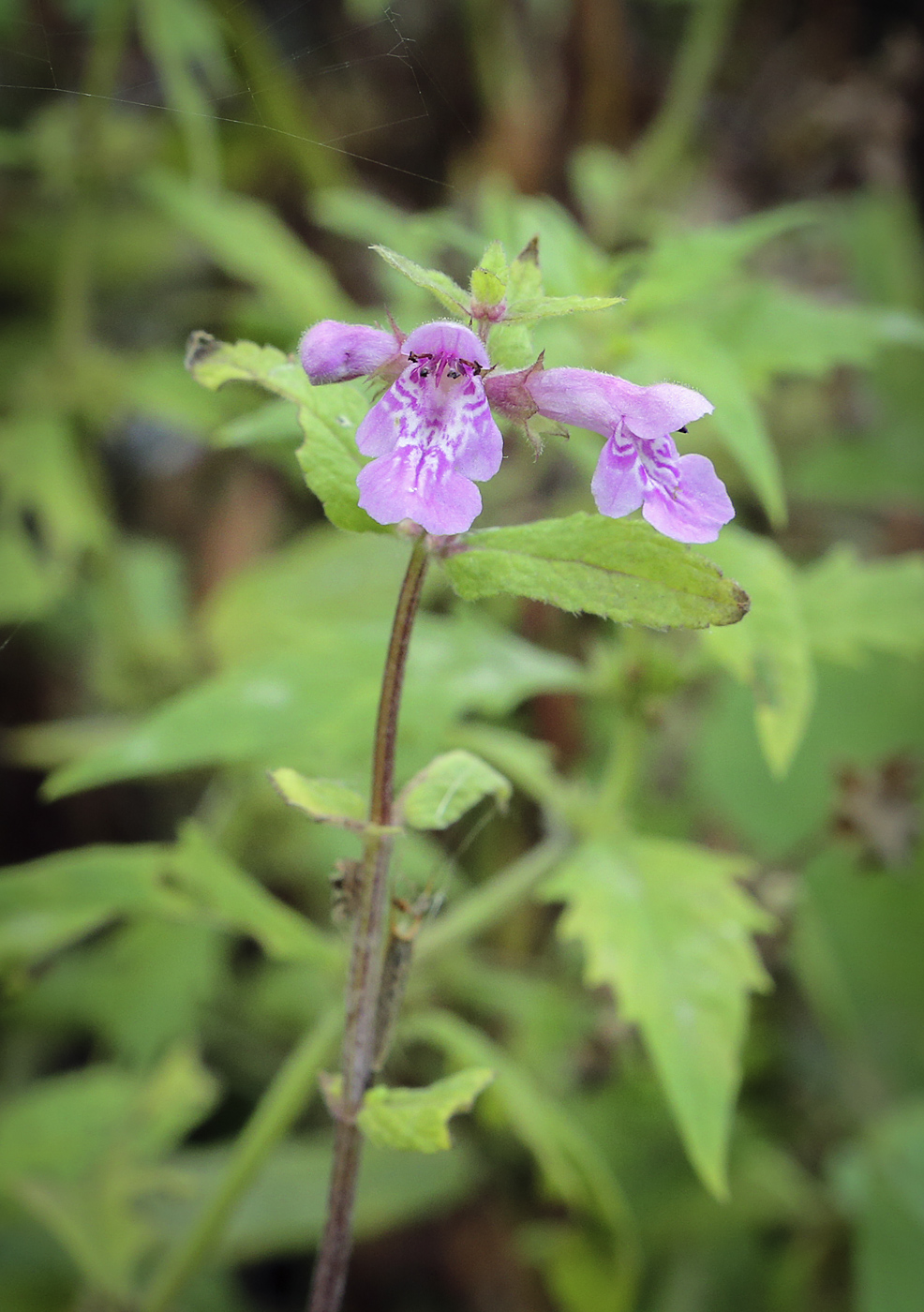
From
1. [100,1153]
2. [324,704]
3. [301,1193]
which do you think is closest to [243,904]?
[324,704]

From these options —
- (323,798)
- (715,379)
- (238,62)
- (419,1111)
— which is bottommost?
(419,1111)

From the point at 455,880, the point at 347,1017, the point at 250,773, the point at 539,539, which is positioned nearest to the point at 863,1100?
the point at 455,880

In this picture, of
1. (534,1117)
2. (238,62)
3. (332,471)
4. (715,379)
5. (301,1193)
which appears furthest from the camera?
(238,62)

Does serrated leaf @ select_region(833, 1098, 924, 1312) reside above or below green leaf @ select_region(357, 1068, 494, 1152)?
below

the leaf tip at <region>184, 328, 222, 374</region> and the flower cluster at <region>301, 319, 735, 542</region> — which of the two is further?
the leaf tip at <region>184, 328, 222, 374</region>

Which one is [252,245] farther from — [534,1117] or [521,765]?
[534,1117]

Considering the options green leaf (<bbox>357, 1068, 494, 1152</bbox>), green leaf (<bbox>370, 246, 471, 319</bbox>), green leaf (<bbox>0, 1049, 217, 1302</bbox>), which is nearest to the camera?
green leaf (<bbox>370, 246, 471, 319</bbox>)

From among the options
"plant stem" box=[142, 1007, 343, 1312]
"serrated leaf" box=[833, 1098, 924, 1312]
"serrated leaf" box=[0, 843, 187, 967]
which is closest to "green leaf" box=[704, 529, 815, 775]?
"plant stem" box=[142, 1007, 343, 1312]

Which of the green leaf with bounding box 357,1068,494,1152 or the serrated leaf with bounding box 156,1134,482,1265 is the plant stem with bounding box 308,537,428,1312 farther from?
the serrated leaf with bounding box 156,1134,482,1265
